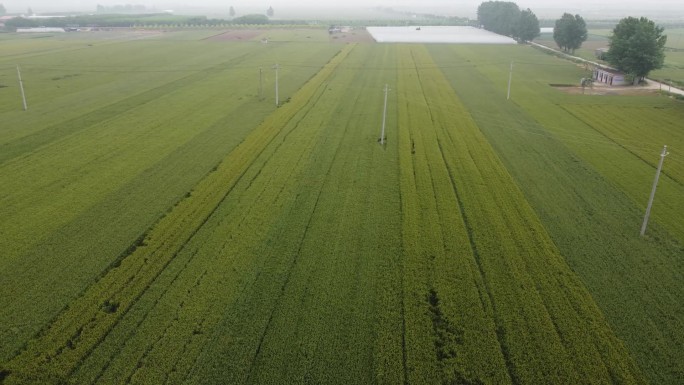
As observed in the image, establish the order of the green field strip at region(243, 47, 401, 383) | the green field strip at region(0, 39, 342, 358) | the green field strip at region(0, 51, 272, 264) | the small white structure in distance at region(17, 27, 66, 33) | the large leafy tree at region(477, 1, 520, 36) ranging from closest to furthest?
the green field strip at region(243, 47, 401, 383), the green field strip at region(0, 39, 342, 358), the green field strip at region(0, 51, 272, 264), the large leafy tree at region(477, 1, 520, 36), the small white structure in distance at region(17, 27, 66, 33)

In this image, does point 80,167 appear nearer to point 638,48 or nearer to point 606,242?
point 606,242

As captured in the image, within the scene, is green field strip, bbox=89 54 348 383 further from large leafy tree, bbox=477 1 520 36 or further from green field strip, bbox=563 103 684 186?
large leafy tree, bbox=477 1 520 36

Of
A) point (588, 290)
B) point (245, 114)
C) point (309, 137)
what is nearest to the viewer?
point (588, 290)

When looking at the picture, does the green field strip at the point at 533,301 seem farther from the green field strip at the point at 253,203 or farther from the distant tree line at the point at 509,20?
the distant tree line at the point at 509,20

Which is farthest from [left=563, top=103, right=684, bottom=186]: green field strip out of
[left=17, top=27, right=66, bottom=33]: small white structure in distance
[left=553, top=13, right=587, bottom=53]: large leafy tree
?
[left=17, top=27, right=66, bottom=33]: small white structure in distance

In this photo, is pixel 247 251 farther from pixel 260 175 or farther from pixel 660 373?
pixel 660 373

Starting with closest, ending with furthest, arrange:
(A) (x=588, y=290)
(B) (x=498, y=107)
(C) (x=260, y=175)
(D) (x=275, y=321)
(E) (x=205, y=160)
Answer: (D) (x=275, y=321) → (A) (x=588, y=290) → (C) (x=260, y=175) → (E) (x=205, y=160) → (B) (x=498, y=107)

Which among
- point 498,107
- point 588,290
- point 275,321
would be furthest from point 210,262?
point 498,107
